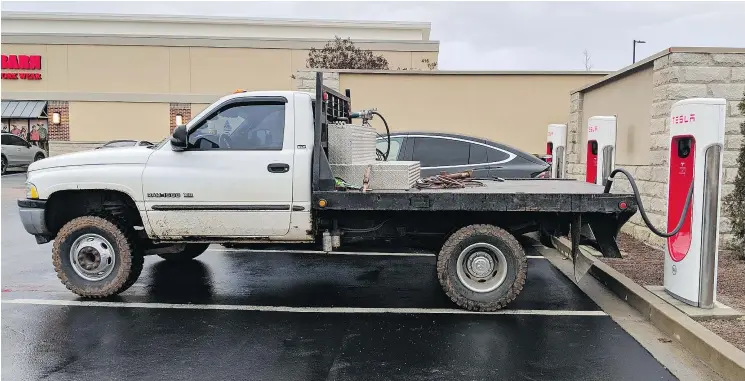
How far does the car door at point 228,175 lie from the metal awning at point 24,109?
26.4 m

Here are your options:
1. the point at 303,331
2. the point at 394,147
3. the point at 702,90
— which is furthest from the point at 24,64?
the point at 702,90

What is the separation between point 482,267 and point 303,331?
5.82 ft

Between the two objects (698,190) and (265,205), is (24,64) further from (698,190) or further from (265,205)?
(698,190)

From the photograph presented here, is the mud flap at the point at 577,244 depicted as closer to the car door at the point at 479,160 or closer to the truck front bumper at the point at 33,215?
the car door at the point at 479,160

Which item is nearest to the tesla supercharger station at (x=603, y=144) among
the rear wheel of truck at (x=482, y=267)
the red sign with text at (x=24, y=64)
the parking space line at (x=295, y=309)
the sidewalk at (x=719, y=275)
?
the sidewalk at (x=719, y=275)

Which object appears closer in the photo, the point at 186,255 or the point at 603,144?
the point at 186,255

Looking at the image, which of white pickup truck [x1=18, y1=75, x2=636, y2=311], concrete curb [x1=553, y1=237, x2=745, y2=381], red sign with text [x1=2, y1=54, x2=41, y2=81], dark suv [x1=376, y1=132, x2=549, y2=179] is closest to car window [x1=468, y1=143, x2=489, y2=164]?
dark suv [x1=376, y1=132, x2=549, y2=179]

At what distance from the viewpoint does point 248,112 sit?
6.25 m

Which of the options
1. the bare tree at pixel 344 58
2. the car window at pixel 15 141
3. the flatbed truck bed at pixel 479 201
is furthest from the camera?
the bare tree at pixel 344 58

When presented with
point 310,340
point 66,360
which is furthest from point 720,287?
point 66,360

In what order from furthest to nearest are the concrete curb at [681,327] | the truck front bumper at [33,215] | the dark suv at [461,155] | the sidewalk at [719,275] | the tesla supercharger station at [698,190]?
the dark suv at [461,155] → the truck front bumper at [33,215] → the tesla supercharger station at [698,190] → the sidewalk at [719,275] → the concrete curb at [681,327]

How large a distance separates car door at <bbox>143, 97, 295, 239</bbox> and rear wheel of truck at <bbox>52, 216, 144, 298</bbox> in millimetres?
418

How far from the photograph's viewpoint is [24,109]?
28.9m

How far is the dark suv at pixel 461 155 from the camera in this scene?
9266 millimetres
